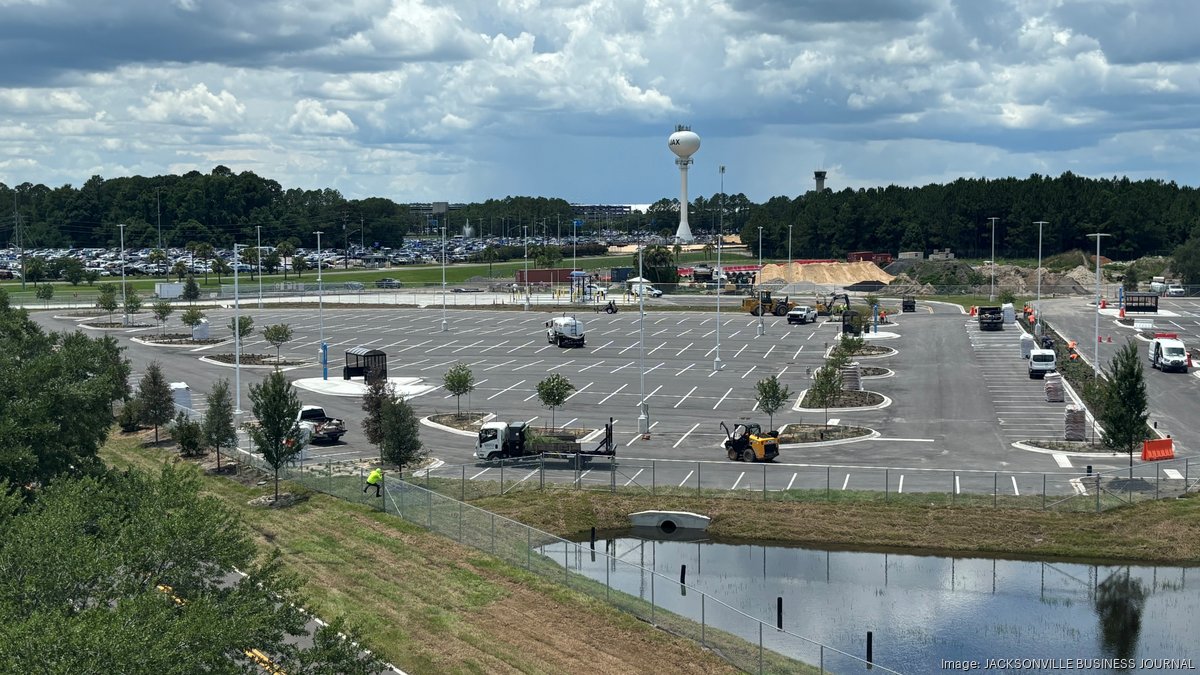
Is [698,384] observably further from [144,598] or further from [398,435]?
[144,598]

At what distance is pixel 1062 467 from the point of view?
44812 millimetres

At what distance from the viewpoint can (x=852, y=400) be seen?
5981 centimetres

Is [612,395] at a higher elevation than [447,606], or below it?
higher

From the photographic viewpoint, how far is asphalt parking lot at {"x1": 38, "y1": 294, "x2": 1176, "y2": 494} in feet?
150

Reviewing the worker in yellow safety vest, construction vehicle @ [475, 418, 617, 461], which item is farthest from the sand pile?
the worker in yellow safety vest

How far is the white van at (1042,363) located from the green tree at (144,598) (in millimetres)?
51356

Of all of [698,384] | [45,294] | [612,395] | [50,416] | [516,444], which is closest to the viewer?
[50,416]

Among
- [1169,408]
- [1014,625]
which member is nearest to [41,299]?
[1169,408]

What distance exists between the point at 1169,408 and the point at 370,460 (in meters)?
36.0

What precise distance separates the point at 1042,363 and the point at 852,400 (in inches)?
532

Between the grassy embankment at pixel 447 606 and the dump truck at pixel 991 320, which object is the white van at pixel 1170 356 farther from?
the grassy embankment at pixel 447 606

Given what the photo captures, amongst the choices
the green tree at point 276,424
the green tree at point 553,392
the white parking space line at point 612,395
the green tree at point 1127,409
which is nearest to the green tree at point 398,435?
the green tree at point 276,424

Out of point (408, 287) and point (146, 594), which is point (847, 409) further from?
Result: point (408, 287)

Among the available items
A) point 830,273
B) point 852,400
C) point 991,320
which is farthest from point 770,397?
point 830,273
